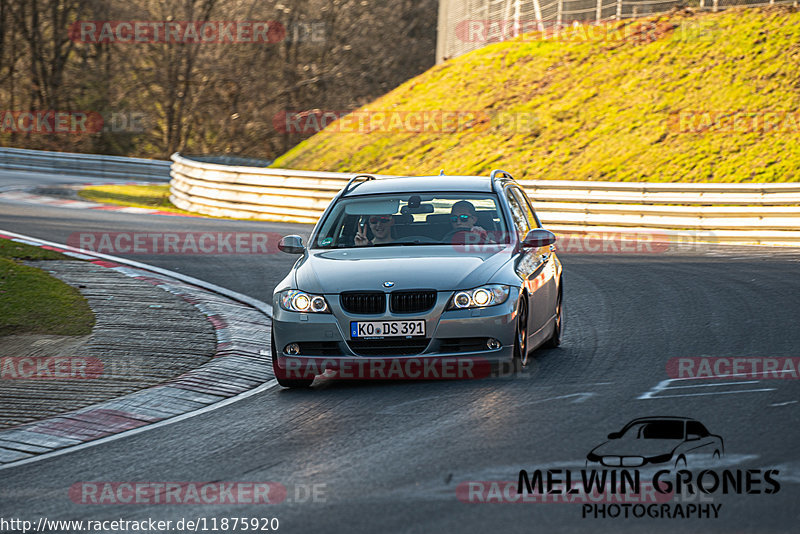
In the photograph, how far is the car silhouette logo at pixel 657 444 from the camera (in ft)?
18.6

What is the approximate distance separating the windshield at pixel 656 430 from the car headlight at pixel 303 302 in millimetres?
2598

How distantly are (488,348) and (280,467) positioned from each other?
7.90 feet

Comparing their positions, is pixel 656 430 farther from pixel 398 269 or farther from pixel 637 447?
pixel 398 269

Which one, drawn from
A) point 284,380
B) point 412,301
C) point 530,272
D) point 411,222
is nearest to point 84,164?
point 411,222

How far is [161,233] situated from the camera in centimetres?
2027

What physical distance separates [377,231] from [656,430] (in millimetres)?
3528

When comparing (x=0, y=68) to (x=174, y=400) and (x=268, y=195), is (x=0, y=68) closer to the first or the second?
(x=268, y=195)

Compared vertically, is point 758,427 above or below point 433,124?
below

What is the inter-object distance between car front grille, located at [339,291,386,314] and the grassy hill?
17.3 metres

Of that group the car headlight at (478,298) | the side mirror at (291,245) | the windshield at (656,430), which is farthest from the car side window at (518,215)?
→ the windshield at (656,430)

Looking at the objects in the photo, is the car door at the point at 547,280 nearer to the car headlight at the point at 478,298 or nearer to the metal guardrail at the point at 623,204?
the car headlight at the point at 478,298

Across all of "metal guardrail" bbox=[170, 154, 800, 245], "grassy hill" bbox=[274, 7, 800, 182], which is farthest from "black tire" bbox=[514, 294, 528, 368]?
"grassy hill" bbox=[274, 7, 800, 182]

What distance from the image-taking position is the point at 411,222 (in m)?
9.15

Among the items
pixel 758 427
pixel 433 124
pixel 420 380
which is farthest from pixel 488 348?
pixel 433 124
